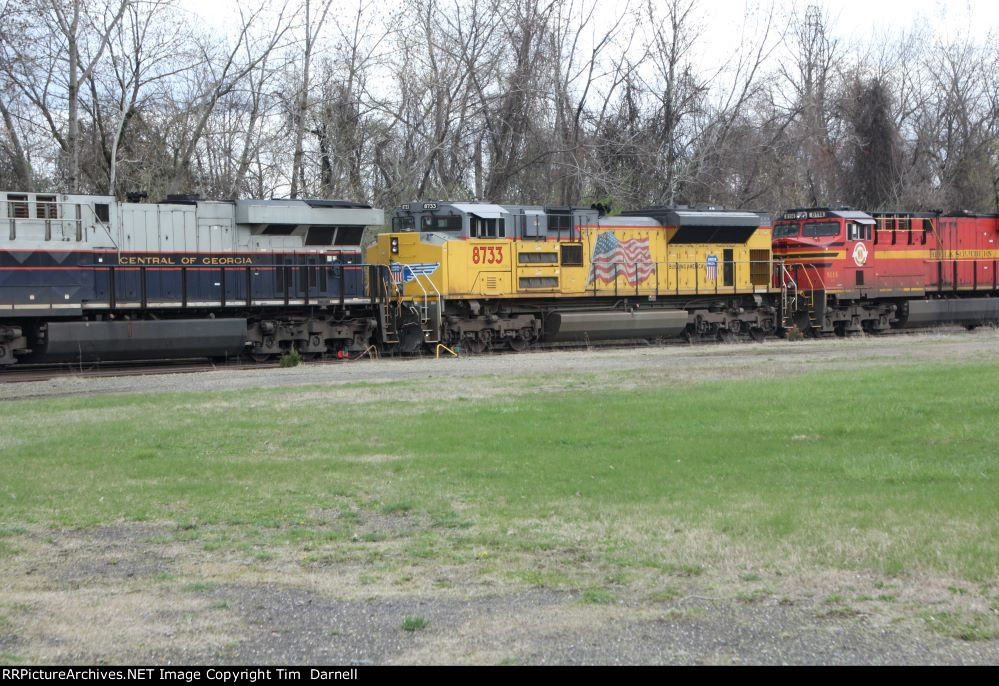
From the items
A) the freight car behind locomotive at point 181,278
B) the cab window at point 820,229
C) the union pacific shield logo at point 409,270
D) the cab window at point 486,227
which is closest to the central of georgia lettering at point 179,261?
the freight car behind locomotive at point 181,278

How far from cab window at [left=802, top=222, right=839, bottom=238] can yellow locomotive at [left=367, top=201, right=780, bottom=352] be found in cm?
195

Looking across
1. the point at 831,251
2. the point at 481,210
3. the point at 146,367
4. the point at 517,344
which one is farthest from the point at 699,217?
the point at 146,367

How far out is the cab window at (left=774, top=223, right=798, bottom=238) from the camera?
3096 cm

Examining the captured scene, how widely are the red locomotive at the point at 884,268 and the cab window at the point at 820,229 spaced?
3 cm

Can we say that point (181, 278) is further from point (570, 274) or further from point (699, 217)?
point (699, 217)

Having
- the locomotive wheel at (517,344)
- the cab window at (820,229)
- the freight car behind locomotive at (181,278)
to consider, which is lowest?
the locomotive wheel at (517,344)

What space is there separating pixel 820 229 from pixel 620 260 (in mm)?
7169

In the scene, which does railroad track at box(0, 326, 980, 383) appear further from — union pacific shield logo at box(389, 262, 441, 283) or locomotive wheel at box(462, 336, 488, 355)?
union pacific shield logo at box(389, 262, 441, 283)

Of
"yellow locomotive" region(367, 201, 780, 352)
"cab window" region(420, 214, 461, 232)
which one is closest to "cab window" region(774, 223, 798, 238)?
"yellow locomotive" region(367, 201, 780, 352)

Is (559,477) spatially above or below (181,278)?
below

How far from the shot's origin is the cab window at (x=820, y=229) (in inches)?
1182

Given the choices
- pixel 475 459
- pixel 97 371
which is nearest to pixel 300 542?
pixel 475 459

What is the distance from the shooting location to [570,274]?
26.1 m

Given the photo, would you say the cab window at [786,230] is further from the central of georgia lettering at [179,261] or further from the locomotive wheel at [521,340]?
the central of georgia lettering at [179,261]
